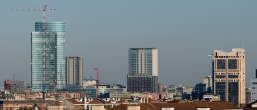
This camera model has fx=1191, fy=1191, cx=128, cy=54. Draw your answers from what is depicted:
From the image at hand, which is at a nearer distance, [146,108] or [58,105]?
[58,105]

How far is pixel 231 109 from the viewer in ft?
367

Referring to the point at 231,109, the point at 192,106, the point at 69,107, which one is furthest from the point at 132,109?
the point at 192,106

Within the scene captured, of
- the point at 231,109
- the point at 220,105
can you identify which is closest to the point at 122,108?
the point at 231,109

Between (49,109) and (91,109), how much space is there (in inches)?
336

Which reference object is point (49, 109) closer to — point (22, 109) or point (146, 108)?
point (146, 108)

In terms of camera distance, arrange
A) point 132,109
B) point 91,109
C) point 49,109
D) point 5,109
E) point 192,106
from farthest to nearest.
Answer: point 5,109 → point 192,106 → point 91,109 → point 49,109 → point 132,109

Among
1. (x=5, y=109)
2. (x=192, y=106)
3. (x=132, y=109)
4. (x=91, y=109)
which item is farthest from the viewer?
(x=5, y=109)

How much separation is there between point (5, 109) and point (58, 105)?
58.9 meters

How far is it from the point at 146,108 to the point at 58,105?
18870 millimetres

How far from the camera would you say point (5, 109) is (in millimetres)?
155000

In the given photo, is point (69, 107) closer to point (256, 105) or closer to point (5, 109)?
point (256, 105)

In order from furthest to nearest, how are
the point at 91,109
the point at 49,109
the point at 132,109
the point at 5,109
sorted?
the point at 5,109 < the point at 91,109 < the point at 49,109 < the point at 132,109

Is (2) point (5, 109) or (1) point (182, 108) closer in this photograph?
(1) point (182, 108)

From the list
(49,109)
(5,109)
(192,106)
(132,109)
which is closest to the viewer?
(132,109)
